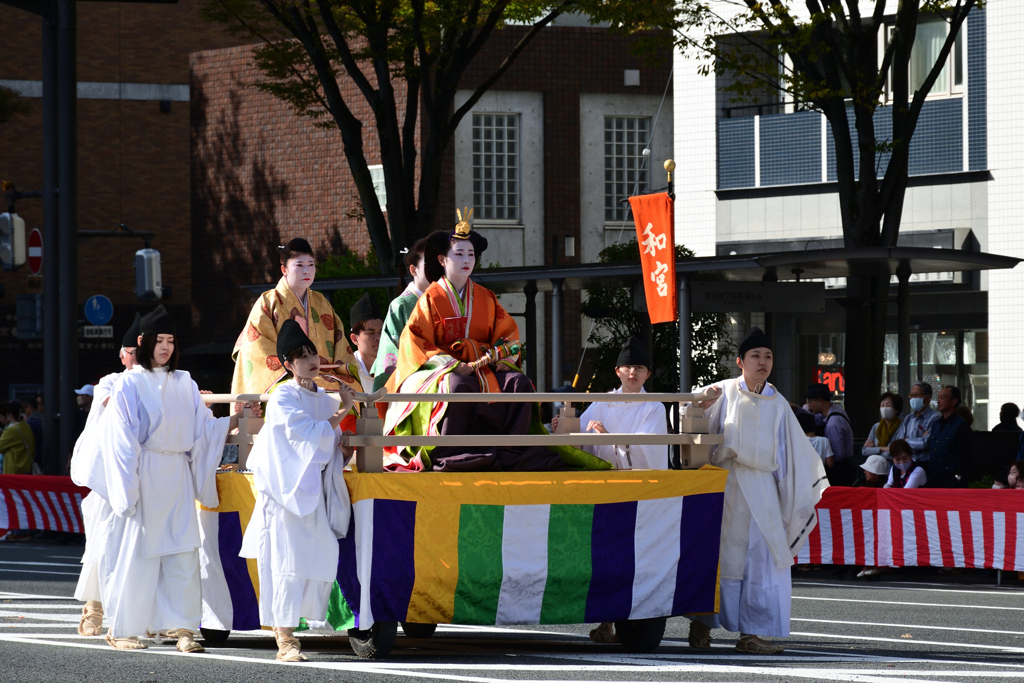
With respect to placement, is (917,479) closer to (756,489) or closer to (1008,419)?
(1008,419)

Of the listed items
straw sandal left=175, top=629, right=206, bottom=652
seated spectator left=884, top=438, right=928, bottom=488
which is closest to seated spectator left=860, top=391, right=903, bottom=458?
seated spectator left=884, top=438, right=928, bottom=488

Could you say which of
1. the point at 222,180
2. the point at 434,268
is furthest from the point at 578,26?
the point at 434,268

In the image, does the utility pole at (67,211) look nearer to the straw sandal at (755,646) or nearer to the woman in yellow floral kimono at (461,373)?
the woman in yellow floral kimono at (461,373)

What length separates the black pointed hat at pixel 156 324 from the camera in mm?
8375

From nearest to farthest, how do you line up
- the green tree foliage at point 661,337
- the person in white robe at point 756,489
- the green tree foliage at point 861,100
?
the person in white robe at point 756,489
the green tree foliage at point 861,100
the green tree foliage at point 661,337

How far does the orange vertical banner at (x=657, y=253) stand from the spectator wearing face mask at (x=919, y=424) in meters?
2.48

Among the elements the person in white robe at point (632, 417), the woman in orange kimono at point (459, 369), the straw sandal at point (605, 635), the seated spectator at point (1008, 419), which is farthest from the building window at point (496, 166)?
the straw sandal at point (605, 635)

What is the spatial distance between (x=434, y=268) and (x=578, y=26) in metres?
22.7

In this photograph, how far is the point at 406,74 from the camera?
17172 millimetres

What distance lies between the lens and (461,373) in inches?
328

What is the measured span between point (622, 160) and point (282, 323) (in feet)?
75.2

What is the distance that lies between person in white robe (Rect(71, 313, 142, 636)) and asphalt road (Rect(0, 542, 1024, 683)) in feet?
0.63

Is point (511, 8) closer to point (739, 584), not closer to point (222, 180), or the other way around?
point (739, 584)

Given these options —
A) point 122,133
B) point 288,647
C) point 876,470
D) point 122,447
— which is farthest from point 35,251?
point 122,133
